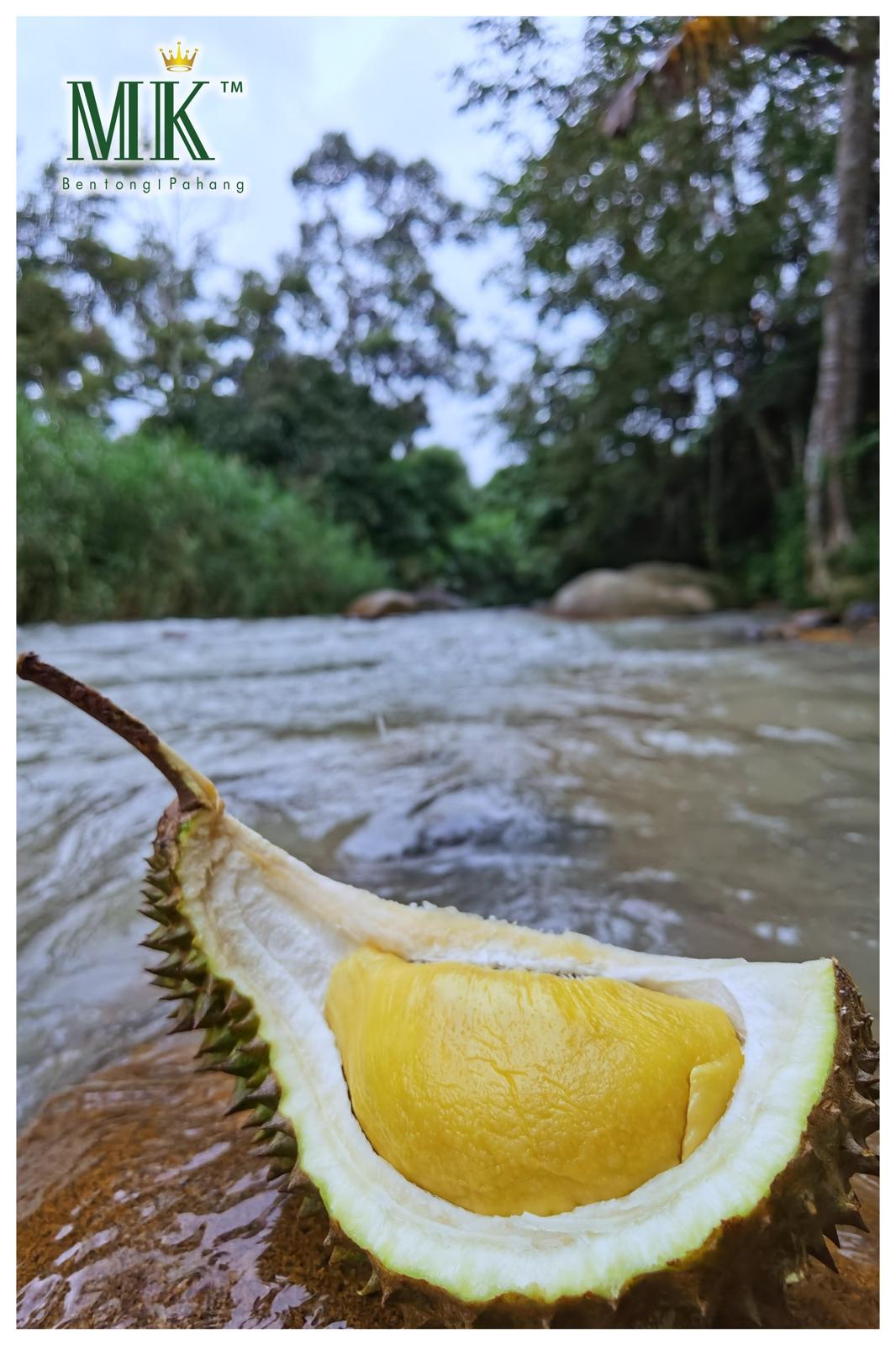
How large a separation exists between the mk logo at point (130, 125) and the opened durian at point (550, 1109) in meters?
0.81

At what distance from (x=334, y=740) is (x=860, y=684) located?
2.31 meters

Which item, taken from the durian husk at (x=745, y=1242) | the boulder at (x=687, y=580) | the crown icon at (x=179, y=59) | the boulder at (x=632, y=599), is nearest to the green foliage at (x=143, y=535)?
the crown icon at (x=179, y=59)

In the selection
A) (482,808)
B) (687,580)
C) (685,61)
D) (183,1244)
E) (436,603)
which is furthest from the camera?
(436,603)

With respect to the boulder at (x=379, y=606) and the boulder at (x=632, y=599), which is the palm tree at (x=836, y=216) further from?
the boulder at (x=379, y=606)

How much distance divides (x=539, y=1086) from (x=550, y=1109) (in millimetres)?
13

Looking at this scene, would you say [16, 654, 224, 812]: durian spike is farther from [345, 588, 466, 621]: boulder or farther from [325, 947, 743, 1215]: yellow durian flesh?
[345, 588, 466, 621]: boulder

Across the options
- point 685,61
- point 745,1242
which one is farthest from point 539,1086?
point 685,61

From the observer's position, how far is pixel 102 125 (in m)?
0.95

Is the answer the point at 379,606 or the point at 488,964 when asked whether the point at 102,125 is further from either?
the point at 379,606

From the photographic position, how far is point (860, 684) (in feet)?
10.1

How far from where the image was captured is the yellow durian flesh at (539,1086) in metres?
0.43

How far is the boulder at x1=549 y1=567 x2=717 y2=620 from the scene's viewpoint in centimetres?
794
